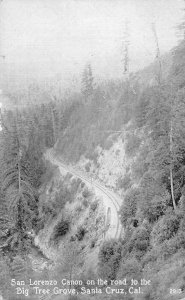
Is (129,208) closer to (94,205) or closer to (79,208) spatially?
(94,205)

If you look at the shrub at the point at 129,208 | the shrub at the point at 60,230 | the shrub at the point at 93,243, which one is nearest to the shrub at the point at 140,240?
the shrub at the point at 129,208

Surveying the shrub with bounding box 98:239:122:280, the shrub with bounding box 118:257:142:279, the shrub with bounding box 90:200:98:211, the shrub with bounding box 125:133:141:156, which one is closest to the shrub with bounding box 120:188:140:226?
the shrub with bounding box 98:239:122:280

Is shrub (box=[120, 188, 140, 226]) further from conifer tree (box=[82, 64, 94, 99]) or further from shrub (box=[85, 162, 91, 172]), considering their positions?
conifer tree (box=[82, 64, 94, 99])

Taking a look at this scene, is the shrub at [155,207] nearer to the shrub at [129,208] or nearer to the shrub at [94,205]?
the shrub at [129,208]

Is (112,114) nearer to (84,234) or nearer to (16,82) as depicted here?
(84,234)

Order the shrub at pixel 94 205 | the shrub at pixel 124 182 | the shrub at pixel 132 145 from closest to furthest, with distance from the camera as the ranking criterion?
the shrub at pixel 94 205, the shrub at pixel 124 182, the shrub at pixel 132 145

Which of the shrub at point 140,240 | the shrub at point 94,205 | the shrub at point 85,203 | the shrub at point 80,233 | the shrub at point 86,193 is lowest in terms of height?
the shrub at point 140,240

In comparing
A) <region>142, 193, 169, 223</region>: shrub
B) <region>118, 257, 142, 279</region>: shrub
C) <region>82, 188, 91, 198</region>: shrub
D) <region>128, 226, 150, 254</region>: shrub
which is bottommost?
<region>118, 257, 142, 279</region>: shrub

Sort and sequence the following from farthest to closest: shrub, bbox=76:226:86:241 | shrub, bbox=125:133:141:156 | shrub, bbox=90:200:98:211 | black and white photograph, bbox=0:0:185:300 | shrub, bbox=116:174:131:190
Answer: shrub, bbox=125:133:141:156 → shrub, bbox=116:174:131:190 → shrub, bbox=90:200:98:211 → shrub, bbox=76:226:86:241 → black and white photograph, bbox=0:0:185:300
